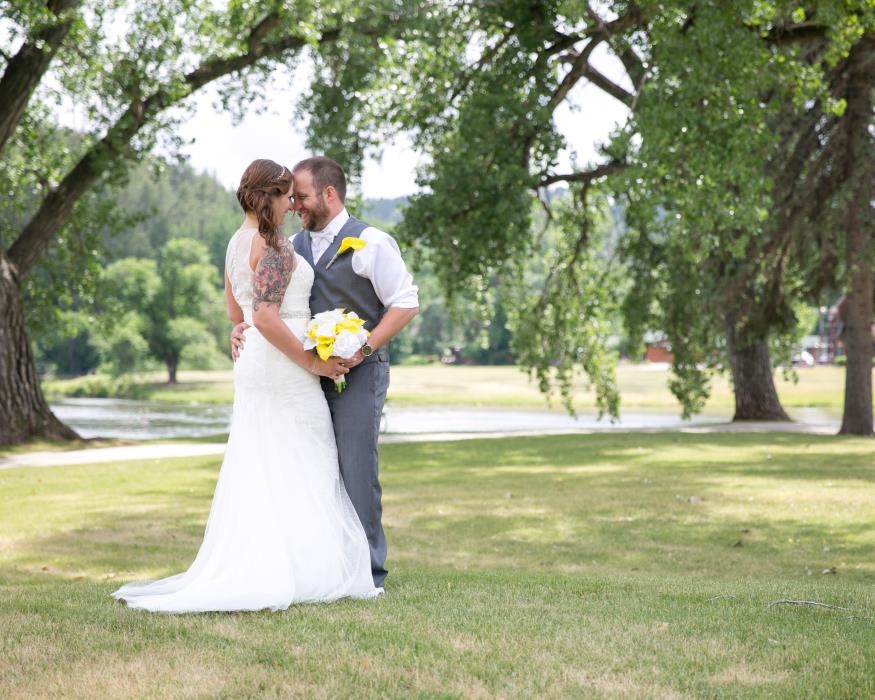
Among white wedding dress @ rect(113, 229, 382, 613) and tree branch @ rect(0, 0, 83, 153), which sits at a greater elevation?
tree branch @ rect(0, 0, 83, 153)

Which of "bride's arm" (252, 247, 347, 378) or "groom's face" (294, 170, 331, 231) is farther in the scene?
"groom's face" (294, 170, 331, 231)

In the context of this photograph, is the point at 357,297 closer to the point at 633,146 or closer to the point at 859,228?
the point at 633,146

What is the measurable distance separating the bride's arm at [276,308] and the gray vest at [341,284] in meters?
0.28

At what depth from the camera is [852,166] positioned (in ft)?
62.0

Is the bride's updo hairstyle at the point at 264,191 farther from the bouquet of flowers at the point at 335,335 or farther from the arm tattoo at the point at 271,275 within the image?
the bouquet of flowers at the point at 335,335

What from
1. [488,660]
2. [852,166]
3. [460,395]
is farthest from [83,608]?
[460,395]

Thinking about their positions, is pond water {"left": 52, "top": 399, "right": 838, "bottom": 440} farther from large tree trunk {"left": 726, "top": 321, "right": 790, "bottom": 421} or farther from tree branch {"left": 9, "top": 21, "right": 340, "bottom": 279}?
tree branch {"left": 9, "top": 21, "right": 340, "bottom": 279}

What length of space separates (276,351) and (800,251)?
16826 millimetres

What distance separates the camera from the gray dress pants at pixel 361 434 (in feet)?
18.8

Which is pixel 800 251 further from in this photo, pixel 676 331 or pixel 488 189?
pixel 488 189

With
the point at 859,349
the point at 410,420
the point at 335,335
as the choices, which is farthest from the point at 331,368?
the point at 410,420

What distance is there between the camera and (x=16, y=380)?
18.7 meters

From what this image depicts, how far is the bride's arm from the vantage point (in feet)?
18.0

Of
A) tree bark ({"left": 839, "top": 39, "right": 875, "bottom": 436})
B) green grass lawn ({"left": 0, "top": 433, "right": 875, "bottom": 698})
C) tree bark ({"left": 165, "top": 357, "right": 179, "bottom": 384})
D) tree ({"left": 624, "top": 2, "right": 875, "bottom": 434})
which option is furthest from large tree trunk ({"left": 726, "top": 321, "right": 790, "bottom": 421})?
tree bark ({"left": 165, "top": 357, "right": 179, "bottom": 384})
